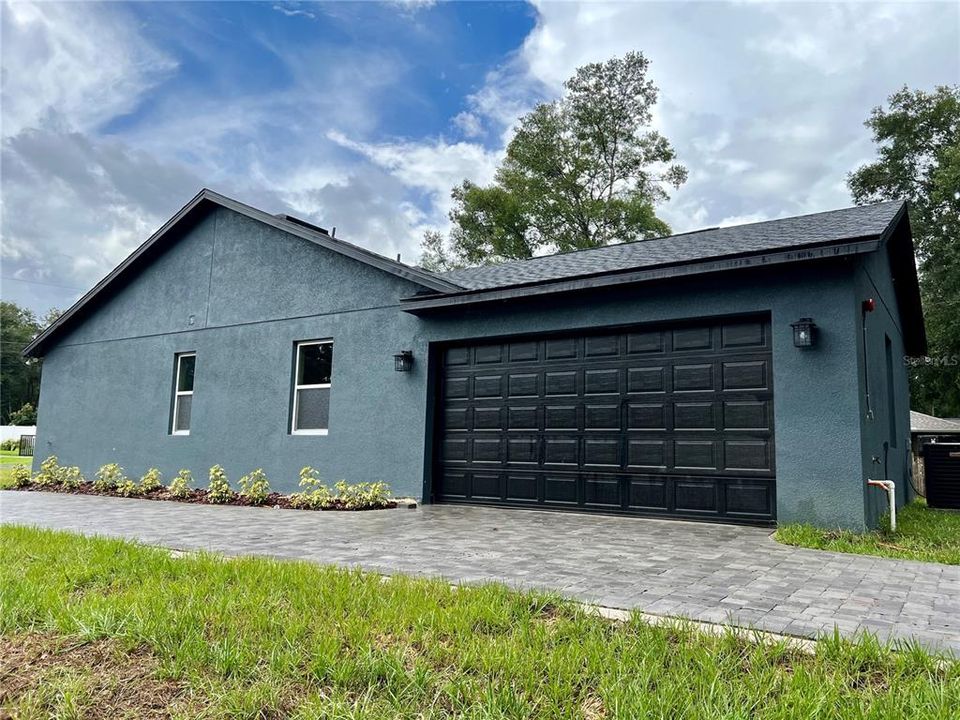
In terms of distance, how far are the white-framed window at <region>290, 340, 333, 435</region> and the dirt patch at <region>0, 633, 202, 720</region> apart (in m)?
6.71

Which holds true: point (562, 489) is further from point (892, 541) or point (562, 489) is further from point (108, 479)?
point (108, 479)

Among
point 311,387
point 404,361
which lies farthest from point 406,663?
point 311,387

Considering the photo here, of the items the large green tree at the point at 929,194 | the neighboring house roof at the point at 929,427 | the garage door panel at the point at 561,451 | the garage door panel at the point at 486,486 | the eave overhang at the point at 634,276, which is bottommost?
the garage door panel at the point at 486,486

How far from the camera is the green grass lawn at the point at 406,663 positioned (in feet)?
7.39

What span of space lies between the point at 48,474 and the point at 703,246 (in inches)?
477

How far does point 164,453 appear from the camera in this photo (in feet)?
36.8

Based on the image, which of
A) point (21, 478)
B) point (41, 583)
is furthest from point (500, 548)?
point (21, 478)

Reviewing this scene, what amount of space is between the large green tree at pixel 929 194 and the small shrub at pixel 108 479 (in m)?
23.2

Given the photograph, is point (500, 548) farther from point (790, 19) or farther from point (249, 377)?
point (790, 19)

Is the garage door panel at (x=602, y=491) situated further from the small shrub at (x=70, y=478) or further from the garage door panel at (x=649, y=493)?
the small shrub at (x=70, y=478)

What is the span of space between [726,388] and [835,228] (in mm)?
2258

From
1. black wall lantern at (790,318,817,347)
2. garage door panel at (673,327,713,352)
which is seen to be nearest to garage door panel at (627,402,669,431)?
garage door panel at (673,327,713,352)

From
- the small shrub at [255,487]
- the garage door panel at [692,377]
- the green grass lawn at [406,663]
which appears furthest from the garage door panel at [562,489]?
the green grass lawn at [406,663]

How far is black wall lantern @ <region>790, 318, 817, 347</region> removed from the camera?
20.2ft
